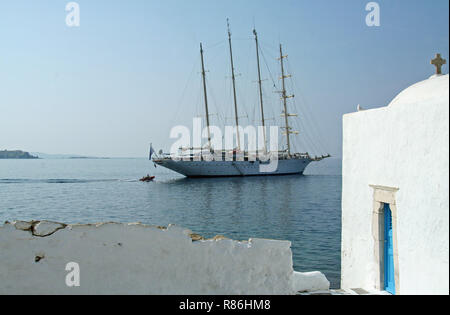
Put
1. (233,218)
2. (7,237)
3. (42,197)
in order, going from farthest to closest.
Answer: (42,197) < (233,218) < (7,237)

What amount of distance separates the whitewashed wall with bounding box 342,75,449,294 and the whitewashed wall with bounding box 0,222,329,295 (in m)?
1.43

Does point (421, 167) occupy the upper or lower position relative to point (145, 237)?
upper

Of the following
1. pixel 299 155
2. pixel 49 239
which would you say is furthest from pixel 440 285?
pixel 299 155

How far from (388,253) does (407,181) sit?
4.52 ft

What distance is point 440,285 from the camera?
13.3 feet

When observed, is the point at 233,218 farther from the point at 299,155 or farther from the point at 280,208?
the point at 299,155

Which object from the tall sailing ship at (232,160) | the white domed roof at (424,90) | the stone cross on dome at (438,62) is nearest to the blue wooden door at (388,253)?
the white domed roof at (424,90)

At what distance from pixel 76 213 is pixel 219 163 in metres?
28.5

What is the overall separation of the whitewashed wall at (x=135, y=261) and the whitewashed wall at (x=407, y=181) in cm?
143

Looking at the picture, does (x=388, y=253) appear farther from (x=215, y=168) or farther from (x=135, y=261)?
(x=215, y=168)

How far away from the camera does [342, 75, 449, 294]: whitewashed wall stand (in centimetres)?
401

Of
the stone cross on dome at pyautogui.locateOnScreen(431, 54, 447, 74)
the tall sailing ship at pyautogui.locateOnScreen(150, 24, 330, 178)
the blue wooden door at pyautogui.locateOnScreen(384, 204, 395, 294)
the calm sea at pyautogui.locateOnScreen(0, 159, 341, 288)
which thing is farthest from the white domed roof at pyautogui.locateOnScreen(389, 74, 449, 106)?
the tall sailing ship at pyautogui.locateOnScreen(150, 24, 330, 178)

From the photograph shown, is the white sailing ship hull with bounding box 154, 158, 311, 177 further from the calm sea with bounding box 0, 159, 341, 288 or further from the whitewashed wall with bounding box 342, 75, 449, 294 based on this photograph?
the whitewashed wall with bounding box 342, 75, 449, 294

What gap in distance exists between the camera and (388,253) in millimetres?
5477
